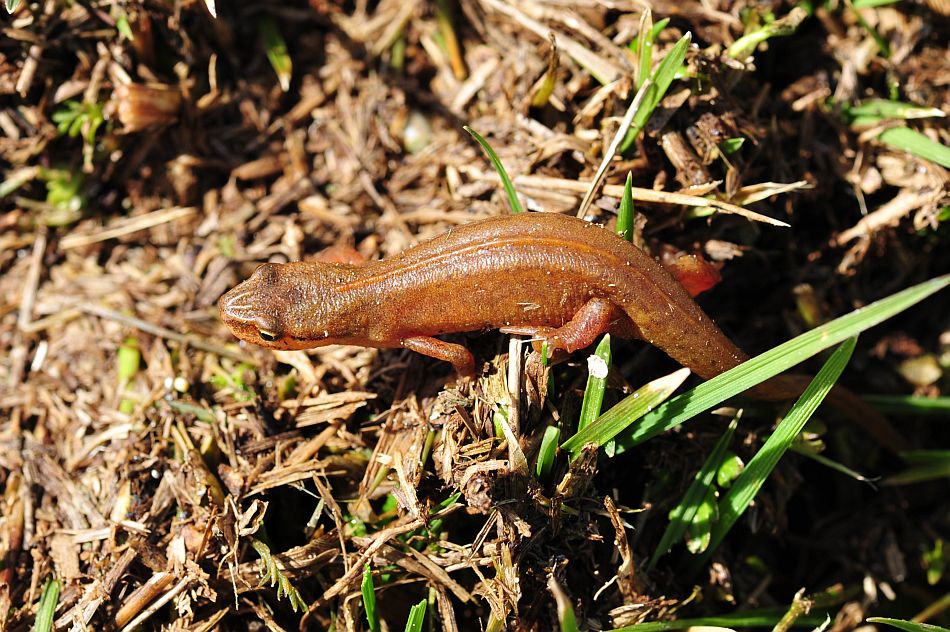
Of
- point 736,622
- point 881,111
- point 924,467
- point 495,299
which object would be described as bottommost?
point 736,622

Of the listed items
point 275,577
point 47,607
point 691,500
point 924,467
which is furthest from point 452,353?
point 924,467

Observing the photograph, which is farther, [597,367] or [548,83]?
[548,83]

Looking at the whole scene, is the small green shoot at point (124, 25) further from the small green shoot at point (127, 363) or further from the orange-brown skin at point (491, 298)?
the small green shoot at point (127, 363)

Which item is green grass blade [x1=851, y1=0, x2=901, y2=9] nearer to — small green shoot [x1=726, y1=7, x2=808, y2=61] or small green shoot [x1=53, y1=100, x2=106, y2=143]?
small green shoot [x1=726, y1=7, x2=808, y2=61]

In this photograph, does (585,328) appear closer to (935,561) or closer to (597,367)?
(597,367)

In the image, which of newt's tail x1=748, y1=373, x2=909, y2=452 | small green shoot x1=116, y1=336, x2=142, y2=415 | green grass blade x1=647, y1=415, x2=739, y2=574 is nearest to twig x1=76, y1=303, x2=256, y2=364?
small green shoot x1=116, y1=336, x2=142, y2=415

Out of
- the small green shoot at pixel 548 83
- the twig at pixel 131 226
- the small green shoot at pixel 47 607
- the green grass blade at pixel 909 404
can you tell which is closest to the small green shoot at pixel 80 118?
the twig at pixel 131 226
